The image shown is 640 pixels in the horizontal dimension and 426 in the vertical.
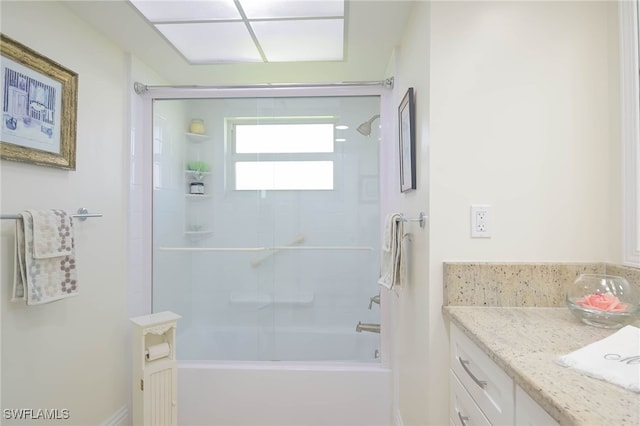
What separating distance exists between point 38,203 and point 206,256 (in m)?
1.19

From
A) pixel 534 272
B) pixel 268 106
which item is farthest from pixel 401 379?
pixel 268 106

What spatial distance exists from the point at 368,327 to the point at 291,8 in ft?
6.61

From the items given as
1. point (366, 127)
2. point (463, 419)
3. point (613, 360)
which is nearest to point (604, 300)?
point (613, 360)

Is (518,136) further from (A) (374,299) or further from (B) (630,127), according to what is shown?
(A) (374,299)

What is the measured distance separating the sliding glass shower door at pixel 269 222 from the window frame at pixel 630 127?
1.33 m

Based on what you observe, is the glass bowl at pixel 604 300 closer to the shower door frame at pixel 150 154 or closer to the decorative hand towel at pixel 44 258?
the shower door frame at pixel 150 154

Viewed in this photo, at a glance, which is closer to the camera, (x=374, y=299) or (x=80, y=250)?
(x=80, y=250)

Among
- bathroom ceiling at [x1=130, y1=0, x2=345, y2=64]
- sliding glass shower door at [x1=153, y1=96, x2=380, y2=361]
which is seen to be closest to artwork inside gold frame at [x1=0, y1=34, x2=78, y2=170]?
bathroom ceiling at [x1=130, y1=0, x2=345, y2=64]

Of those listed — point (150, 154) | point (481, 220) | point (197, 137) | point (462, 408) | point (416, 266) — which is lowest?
point (462, 408)

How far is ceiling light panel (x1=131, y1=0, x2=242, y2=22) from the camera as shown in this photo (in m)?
1.51

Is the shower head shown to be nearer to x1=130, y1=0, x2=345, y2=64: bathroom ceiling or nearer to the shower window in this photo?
the shower window

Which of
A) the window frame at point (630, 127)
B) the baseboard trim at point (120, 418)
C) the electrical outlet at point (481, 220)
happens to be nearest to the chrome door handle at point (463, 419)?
the electrical outlet at point (481, 220)

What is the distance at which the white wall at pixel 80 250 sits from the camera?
128cm

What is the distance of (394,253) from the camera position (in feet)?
4.92
